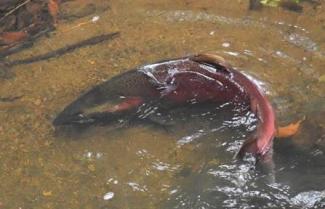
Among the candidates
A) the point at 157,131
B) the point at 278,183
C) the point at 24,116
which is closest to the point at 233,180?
the point at 278,183

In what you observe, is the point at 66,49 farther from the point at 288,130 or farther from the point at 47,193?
the point at 288,130

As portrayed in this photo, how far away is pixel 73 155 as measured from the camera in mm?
3725

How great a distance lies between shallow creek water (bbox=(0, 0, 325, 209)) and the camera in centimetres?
333

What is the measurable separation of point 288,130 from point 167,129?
32.4 inches

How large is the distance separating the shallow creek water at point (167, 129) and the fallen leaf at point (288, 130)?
41mm

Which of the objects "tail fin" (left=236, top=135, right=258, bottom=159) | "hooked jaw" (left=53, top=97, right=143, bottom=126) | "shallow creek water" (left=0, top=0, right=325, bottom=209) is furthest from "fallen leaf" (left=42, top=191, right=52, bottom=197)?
"tail fin" (left=236, top=135, right=258, bottom=159)

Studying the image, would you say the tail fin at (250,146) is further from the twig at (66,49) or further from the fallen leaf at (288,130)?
the twig at (66,49)

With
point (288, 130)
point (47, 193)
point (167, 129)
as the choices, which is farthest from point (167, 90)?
point (47, 193)

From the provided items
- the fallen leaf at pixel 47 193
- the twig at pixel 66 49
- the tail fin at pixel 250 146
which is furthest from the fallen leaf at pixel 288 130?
the twig at pixel 66 49

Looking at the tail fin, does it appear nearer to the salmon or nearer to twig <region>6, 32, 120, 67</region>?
the salmon

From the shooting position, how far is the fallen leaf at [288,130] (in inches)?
142

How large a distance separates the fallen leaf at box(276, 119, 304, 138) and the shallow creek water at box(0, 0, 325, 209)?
4 centimetres

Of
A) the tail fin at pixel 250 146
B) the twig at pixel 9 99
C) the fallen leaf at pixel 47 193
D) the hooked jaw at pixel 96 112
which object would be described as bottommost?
the fallen leaf at pixel 47 193

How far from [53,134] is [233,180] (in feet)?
4.42
